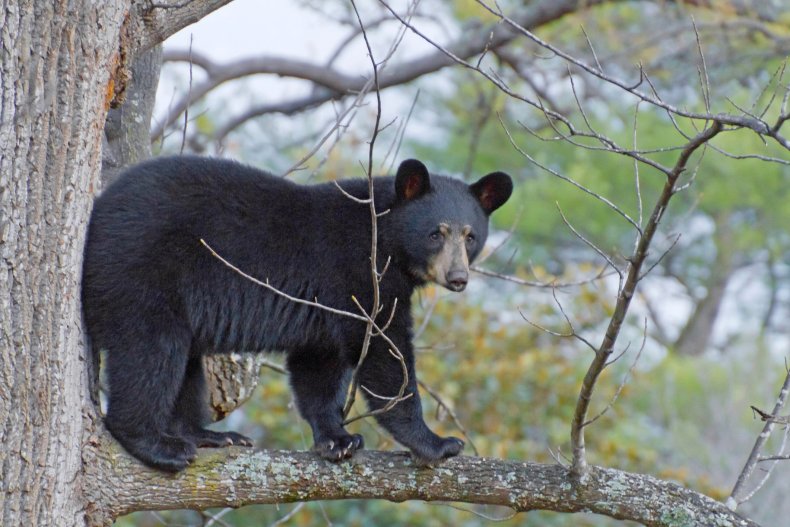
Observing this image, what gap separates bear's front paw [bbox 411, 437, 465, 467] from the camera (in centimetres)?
373

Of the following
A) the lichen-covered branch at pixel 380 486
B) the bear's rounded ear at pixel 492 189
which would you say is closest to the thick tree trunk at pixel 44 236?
the lichen-covered branch at pixel 380 486

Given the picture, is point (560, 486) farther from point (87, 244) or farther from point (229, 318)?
point (87, 244)

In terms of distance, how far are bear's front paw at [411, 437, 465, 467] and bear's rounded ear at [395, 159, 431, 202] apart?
1.25 metres

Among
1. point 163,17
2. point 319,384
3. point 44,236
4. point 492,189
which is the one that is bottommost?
point 319,384

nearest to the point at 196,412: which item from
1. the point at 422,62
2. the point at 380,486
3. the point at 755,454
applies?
the point at 380,486

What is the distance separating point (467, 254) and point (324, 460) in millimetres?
1379

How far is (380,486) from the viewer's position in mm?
3645

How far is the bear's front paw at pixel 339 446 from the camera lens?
382 cm

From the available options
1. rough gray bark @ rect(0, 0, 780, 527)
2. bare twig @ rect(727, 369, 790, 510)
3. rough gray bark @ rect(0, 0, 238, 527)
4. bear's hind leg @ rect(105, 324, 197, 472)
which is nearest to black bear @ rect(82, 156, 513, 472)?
bear's hind leg @ rect(105, 324, 197, 472)

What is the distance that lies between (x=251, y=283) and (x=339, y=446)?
787mm

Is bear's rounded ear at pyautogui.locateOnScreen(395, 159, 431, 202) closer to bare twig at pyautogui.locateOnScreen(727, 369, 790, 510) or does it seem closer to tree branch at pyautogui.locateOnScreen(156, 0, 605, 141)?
bare twig at pyautogui.locateOnScreen(727, 369, 790, 510)

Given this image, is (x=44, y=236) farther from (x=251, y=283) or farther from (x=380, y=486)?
(x=380, y=486)

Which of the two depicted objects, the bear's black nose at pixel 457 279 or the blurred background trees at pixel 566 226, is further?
the blurred background trees at pixel 566 226

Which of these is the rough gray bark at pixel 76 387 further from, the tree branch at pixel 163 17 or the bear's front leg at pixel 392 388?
the bear's front leg at pixel 392 388
